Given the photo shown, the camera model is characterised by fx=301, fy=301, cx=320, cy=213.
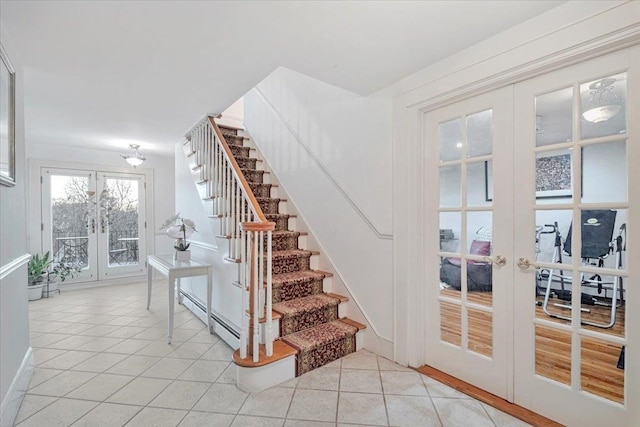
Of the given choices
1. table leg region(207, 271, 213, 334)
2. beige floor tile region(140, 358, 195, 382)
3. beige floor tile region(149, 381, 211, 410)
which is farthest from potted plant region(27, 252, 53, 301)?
beige floor tile region(149, 381, 211, 410)

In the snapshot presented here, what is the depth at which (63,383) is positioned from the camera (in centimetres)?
208

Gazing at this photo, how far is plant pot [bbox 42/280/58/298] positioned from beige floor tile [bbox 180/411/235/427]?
4.10 metres

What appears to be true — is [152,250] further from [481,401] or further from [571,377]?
[571,377]

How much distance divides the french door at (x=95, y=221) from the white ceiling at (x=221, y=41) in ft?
7.91

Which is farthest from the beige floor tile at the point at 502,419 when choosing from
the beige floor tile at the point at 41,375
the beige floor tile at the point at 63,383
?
the beige floor tile at the point at 41,375

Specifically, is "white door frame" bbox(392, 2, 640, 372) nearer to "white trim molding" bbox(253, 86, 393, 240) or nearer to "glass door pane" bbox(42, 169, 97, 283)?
"white trim molding" bbox(253, 86, 393, 240)

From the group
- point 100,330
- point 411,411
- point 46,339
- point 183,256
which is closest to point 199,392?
point 411,411

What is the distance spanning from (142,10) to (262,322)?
2034mm

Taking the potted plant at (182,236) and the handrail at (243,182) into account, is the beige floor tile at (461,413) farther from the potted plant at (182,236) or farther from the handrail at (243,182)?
the potted plant at (182,236)

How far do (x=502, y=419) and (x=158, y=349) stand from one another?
2.60 m

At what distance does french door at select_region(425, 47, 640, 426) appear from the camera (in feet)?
4.82

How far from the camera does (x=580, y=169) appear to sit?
1.57 m

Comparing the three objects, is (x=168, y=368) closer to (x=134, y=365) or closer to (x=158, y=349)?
(x=134, y=365)

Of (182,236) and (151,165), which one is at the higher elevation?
(151,165)
